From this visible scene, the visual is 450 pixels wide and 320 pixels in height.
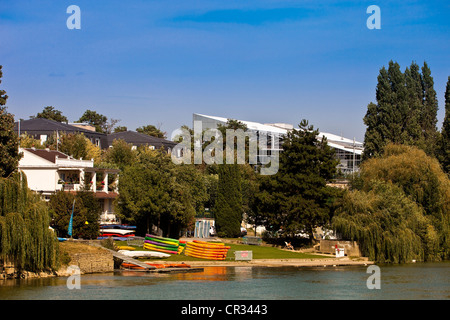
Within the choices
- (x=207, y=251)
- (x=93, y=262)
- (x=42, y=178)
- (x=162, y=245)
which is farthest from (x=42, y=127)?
(x=93, y=262)

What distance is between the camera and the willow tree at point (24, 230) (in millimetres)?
35781

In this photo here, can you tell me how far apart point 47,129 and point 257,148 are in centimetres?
3474

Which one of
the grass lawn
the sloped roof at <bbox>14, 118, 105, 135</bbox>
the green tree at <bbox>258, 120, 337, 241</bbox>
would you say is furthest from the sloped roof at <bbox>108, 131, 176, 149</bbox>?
the grass lawn

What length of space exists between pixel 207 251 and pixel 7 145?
16.2 metres

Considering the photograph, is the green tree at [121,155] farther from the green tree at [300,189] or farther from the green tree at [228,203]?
the green tree at [300,189]

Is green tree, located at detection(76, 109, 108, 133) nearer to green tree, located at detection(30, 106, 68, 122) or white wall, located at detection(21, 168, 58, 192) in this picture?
green tree, located at detection(30, 106, 68, 122)

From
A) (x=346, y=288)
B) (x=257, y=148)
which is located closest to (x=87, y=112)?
(x=257, y=148)

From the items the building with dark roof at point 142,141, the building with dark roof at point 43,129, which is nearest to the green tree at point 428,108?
the building with dark roof at point 142,141

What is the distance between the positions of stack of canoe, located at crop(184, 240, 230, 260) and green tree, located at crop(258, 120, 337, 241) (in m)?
11.4

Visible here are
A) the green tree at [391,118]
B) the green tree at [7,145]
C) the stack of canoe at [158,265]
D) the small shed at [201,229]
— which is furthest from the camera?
the green tree at [391,118]

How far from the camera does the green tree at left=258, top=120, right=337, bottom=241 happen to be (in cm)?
5966

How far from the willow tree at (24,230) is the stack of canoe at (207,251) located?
→ 43.6 ft

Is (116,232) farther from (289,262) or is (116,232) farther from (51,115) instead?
(51,115)

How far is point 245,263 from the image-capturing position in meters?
49.0
